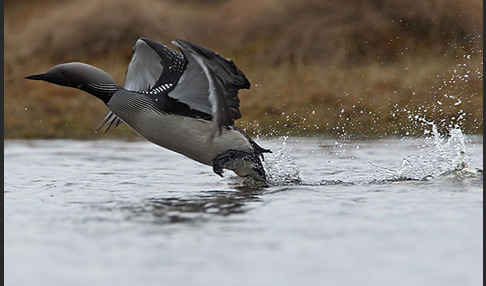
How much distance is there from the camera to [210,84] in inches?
273

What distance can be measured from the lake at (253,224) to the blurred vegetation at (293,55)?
4.72m

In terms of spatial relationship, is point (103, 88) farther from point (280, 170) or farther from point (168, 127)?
point (280, 170)

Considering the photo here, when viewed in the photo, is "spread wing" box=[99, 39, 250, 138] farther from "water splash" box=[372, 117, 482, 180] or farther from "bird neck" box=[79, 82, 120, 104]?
"water splash" box=[372, 117, 482, 180]

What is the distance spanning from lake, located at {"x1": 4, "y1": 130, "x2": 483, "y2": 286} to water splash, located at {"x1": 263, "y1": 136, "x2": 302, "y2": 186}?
18 millimetres

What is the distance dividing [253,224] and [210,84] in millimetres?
1710

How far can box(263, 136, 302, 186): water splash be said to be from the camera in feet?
26.0

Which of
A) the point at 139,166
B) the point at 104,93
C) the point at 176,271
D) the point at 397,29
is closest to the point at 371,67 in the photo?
the point at 397,29

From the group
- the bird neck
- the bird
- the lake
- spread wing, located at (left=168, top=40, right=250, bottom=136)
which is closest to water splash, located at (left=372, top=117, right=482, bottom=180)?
the lake

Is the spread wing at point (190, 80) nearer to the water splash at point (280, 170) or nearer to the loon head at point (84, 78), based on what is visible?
the loon head at point (84, 78)

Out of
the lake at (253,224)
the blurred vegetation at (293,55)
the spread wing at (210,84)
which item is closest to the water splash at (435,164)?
the lake at (253,224)

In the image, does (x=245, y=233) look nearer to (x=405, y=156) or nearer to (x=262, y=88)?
(x=405, y=156)

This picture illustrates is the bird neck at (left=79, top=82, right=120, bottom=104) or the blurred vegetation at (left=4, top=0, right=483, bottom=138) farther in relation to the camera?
the blurred vegetation at (left=4, top=0, right=483, bottom=138)

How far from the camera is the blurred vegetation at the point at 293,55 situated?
14109 millimetres

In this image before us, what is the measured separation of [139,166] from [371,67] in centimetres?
704
